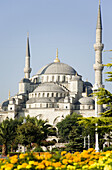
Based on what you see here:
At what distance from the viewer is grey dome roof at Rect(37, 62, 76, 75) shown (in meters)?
92.8

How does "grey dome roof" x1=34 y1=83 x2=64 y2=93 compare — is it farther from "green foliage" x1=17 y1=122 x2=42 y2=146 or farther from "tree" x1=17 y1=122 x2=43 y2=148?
"green foliage" x1=17 y1=122 x2=42 y2=146

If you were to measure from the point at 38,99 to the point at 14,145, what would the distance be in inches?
1192

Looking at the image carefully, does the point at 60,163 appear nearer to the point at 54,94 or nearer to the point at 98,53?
the point at 98,53

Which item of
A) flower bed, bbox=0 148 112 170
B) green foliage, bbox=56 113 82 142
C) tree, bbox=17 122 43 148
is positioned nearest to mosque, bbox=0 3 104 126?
green foliage, bbox=56 113 82 142

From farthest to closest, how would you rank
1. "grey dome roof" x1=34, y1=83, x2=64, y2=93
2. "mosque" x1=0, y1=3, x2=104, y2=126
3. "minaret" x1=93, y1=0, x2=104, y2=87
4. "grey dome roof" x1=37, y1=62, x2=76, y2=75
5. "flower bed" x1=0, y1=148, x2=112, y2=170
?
"grey dome roof" x1=37, y1=62, x2=76, y2=75 < "grey dome roof" x1=34, y1=83, x2=64, y2=93 < "mosque" x1=0, y1=3, x2=104, y2=126 < "minaret" x1=93, y1=0, x2=104, y2=87 < "flower bed" x1=0, y1=148, x2=112, y2=170

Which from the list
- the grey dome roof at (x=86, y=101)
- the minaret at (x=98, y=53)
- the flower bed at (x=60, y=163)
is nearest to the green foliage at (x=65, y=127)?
the minaret at (x=98, y=53)

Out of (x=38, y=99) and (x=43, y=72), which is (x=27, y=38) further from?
(x=38, y=99)

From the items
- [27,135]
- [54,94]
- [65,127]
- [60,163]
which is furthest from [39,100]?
[60,163]

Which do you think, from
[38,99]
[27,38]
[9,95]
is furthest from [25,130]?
[27,38]

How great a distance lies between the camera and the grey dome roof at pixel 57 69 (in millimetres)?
92812

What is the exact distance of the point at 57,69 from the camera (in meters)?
93.6

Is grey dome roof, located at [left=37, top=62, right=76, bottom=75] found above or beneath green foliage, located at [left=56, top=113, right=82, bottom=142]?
above

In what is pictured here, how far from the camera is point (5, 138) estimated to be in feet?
154

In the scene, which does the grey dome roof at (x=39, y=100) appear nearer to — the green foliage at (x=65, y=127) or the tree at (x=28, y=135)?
the green foliage at (x=65, y=127)
